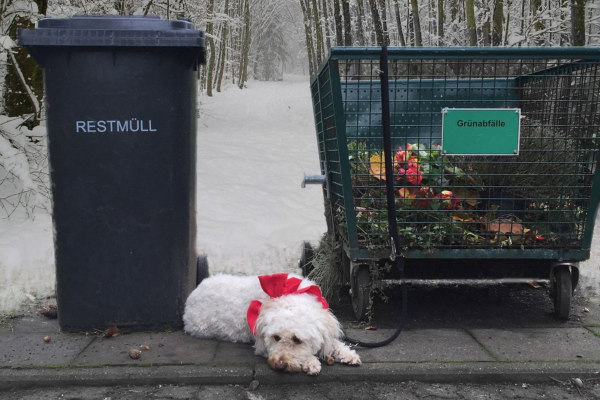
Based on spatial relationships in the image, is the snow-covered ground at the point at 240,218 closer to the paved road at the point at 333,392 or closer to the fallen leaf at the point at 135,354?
the fallen leaf at the point at 135,354

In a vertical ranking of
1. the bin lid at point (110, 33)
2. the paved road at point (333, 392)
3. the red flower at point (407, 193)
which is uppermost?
the bin lid at point (110, 33)

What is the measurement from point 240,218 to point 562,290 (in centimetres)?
426

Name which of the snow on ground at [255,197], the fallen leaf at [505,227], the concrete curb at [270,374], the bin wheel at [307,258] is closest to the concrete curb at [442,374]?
the concrete curb at [270,374]

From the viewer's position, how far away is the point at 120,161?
2.86m

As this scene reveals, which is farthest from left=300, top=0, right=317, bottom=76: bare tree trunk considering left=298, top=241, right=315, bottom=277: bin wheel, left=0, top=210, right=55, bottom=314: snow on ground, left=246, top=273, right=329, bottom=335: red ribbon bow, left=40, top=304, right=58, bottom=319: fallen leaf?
left=246, top=273, right=329, bottom=335: red ribbon bow

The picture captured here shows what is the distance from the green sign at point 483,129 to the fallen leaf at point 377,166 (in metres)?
0.36

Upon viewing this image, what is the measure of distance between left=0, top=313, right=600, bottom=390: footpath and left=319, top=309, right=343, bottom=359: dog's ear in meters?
0.10

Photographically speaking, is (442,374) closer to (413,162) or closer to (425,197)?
(425,197)

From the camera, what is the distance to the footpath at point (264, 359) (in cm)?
249

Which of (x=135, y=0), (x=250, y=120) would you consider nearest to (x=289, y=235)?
(x=135, y=0)

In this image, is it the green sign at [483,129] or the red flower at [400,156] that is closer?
the green sign at [483,129]

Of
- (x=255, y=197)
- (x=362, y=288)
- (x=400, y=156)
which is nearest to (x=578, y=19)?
(x=255, y=197)

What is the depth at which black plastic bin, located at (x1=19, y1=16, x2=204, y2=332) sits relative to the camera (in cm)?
278

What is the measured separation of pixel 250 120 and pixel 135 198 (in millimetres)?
16730
